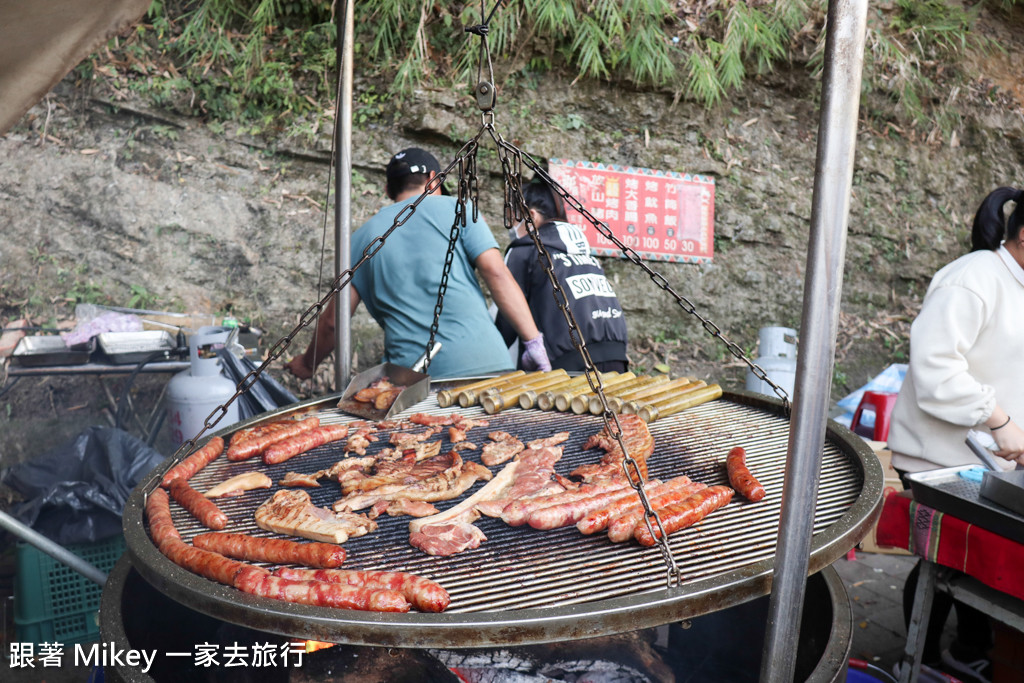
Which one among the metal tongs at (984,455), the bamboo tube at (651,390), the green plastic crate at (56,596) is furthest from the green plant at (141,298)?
the metal tongs at (984,455)

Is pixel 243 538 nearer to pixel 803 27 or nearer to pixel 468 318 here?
pixel 468 318

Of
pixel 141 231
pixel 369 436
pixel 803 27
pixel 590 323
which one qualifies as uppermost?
pixel 803 27

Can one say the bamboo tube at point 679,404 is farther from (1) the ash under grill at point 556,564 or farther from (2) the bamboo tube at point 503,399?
(2) the bamboo tube at point 503,399

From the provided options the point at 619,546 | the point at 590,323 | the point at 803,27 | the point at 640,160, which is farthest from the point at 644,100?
the point at 619,546

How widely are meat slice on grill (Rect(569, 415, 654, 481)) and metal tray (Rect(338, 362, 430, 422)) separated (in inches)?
40.3

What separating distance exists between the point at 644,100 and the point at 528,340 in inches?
224

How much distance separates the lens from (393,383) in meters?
3.64

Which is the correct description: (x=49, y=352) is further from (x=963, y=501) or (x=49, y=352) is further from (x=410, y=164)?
(x=963, y=501)

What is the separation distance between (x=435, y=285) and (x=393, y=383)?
2.67 feet

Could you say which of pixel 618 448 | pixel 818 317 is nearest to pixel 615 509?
pixel 618 448

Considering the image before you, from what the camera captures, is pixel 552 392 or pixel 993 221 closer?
pixel 552 392

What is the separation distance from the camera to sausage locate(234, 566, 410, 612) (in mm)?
1649

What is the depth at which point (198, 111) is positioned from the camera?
712 centimetres

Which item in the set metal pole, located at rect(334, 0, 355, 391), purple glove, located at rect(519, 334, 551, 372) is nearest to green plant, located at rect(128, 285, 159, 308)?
metal pole, located at rect(334, 0, 355, 391)
